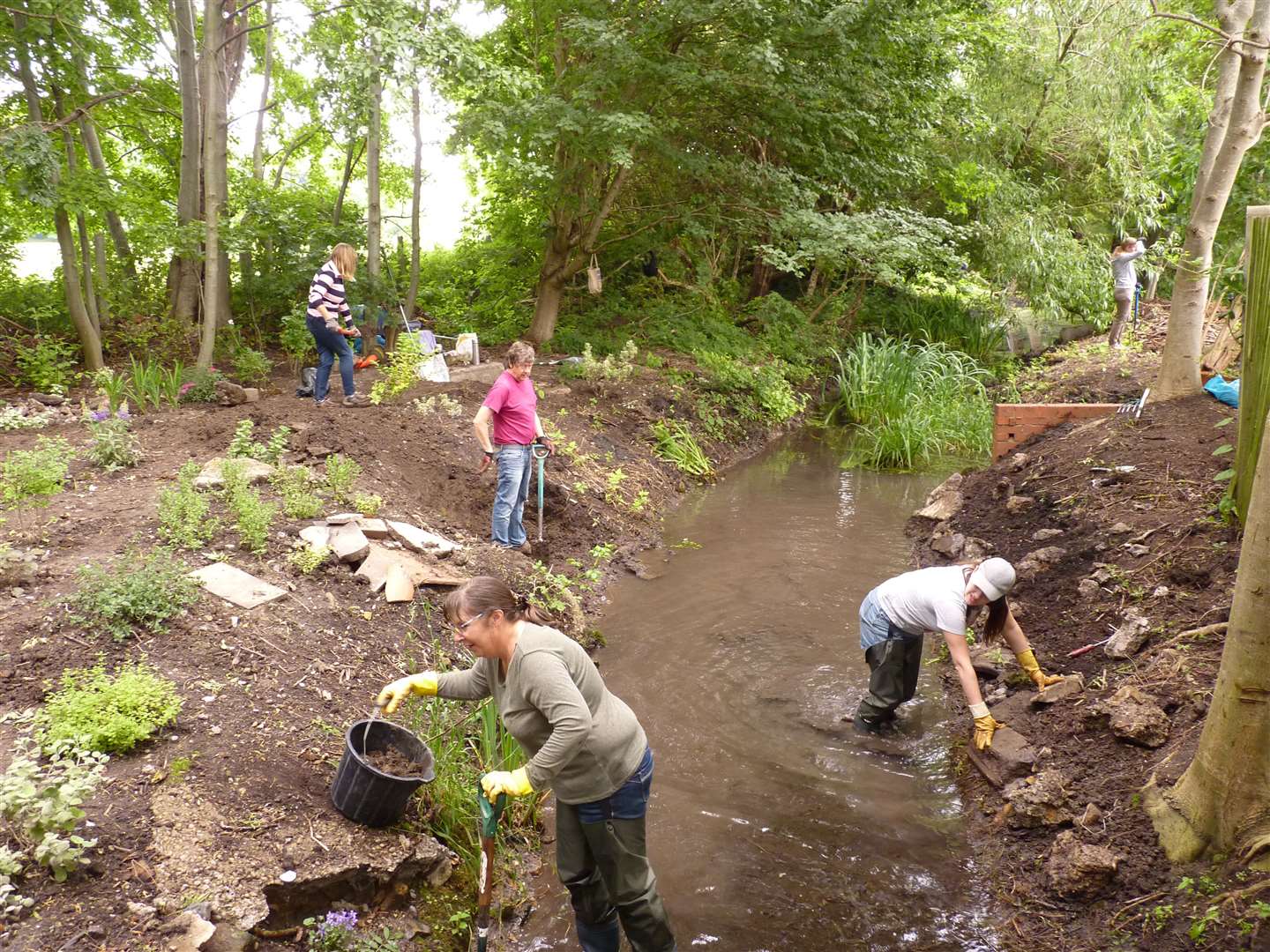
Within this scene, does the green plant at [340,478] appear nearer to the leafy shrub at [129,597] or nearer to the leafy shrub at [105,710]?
the leafy shrub at [129,597]

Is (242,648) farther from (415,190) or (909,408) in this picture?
(909,408)

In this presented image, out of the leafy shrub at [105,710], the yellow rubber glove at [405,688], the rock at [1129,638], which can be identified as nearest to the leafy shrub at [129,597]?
the leafy shrub at [105,710]

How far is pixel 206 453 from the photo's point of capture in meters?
6.84

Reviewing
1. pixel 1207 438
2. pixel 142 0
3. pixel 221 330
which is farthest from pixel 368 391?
pixel 1207 438

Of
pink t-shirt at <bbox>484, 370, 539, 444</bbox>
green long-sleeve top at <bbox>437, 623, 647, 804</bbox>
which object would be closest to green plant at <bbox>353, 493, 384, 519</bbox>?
pink t-shirt at <bbox>484, 370, 539, 444</bbox>

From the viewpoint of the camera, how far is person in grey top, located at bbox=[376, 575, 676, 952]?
2814mm

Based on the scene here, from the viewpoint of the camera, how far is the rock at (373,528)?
595 centimetres

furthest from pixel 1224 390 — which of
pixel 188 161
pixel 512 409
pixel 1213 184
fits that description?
pixel 188 161

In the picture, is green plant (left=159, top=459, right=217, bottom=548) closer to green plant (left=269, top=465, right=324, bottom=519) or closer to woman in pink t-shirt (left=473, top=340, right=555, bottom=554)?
green plant (left=269, top=465, right=324, bottom=519)

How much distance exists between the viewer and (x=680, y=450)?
1070cm

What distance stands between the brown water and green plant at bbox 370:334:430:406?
3490 millimetres

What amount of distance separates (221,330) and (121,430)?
4.83 meters

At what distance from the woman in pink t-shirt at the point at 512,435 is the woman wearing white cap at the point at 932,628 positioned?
111 inches

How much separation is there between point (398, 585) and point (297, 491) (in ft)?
3.89
